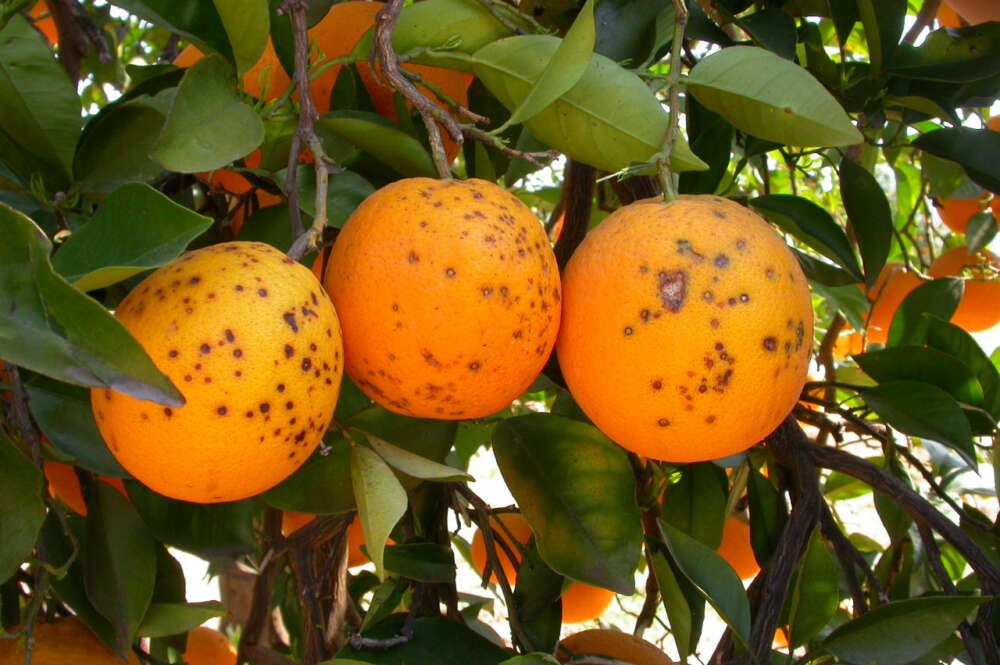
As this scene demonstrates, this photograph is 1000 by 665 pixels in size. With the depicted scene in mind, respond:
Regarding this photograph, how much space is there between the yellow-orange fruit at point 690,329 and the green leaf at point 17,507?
42 centimetres

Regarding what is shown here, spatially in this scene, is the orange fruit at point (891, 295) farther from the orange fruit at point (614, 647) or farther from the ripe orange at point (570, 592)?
the orange fruit at point (614, 647)

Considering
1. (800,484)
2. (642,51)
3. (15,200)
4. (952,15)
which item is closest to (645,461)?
(800,484)

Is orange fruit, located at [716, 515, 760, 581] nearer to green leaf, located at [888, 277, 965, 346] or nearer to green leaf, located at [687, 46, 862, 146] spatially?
green leaf, located at [888, 277, 965, 346]

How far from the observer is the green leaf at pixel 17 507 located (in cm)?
72

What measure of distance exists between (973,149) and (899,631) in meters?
0.48

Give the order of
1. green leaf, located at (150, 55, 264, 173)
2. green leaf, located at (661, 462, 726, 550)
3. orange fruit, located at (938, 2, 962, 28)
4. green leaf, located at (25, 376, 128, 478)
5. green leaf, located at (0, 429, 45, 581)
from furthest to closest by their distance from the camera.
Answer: orange fruit, located at (938, 2, 962, 28) → green leaf, located at (661, 462, 726, 550) → green leaf, located at (25, 376, 128, 478) → green leaf, located at (0, 429, 45, 581) → green leaf, located at (150, 55, 264, 173)

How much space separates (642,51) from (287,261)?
1.41 ft

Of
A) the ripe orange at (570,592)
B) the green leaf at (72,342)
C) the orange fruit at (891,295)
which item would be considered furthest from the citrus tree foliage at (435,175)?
the orange fruit at (891,295)

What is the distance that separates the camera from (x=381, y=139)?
758 millimetres

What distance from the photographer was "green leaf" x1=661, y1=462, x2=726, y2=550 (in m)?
1.08

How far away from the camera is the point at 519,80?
705 mm

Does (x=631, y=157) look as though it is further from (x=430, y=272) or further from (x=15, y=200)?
(x=15, y=200)

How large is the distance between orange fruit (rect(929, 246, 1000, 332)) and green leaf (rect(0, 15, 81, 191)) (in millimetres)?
1388

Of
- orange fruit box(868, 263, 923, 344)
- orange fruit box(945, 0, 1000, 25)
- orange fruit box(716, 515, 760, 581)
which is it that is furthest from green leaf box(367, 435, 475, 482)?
orange fruit box(868, 263, 923, 344)
